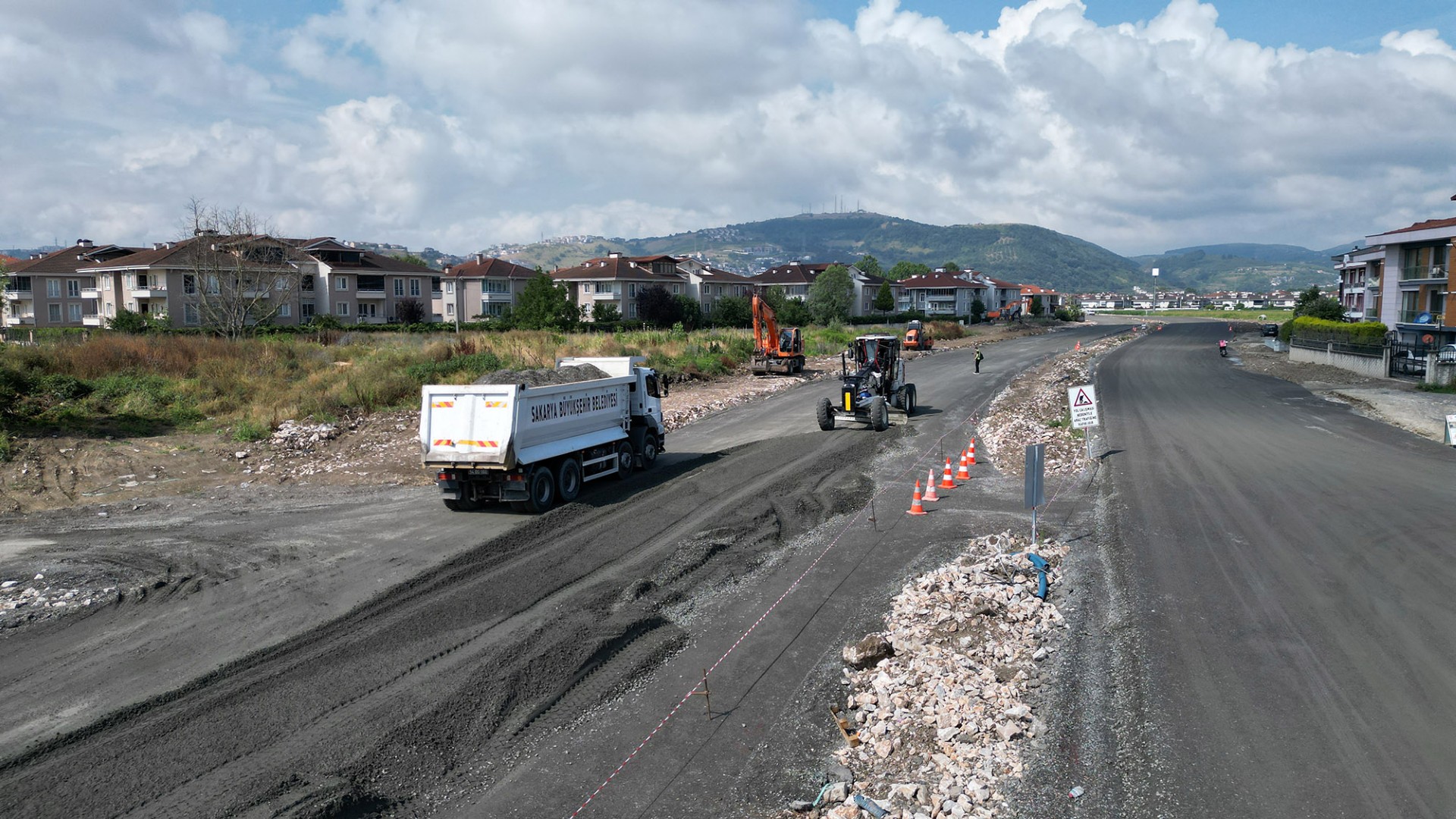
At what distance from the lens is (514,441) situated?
579 inches

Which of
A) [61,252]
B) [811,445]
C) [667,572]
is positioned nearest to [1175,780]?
[667,572]

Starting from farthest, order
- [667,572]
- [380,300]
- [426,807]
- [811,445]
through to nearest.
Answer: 1. [380,300]
2. [811,445]
3. [667,572]
4. [426,807]

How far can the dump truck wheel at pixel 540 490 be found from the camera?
15170mm

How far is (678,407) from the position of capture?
1216 inches

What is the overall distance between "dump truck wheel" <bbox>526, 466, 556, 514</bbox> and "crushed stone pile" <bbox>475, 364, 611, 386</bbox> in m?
1.80

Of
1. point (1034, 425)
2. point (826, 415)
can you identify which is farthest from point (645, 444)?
point (1034, 425)

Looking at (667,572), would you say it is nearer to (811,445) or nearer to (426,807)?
(426,807)

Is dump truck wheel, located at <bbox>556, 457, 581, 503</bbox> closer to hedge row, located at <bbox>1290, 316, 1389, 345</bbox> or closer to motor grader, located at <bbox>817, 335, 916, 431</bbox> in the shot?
motor grader, located at <bbox>817, 335, 916, 431</bbox>

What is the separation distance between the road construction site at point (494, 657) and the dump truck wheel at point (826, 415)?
7752 mm

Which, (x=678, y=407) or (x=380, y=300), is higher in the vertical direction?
(x=380, y=300)

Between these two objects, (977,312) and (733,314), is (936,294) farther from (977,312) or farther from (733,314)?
(733,314)

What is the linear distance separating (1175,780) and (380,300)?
2875 inches

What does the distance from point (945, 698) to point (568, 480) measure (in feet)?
32.1

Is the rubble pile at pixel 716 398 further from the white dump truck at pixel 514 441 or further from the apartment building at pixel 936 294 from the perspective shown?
the apartment building at pixel 936 294
